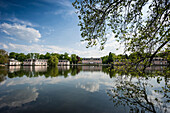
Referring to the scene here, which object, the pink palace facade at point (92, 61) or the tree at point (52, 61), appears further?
the pink palace facade at point (92, 61)

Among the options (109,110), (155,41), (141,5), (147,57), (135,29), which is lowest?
(109,110)

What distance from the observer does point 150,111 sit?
15.6 ft

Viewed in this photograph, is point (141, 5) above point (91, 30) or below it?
above

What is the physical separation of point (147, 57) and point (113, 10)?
11.7 feet

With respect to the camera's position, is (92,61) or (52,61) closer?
(52,61)

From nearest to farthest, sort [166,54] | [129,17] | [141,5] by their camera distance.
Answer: [166,54], [141,5], [129,17]

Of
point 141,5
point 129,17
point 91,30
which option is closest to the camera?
point 141,5

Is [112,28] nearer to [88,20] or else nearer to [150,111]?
[88,20]

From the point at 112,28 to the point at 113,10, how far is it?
1154mm

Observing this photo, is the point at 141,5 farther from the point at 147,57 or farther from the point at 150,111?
the point at 150,111

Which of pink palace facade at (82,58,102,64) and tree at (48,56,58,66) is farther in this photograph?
pink palace facade at (82,58,102,64)

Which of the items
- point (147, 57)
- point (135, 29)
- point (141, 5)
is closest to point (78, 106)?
point (147, 57)

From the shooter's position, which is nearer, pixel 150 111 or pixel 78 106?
pixel 150 111

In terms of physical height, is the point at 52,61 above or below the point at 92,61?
above
